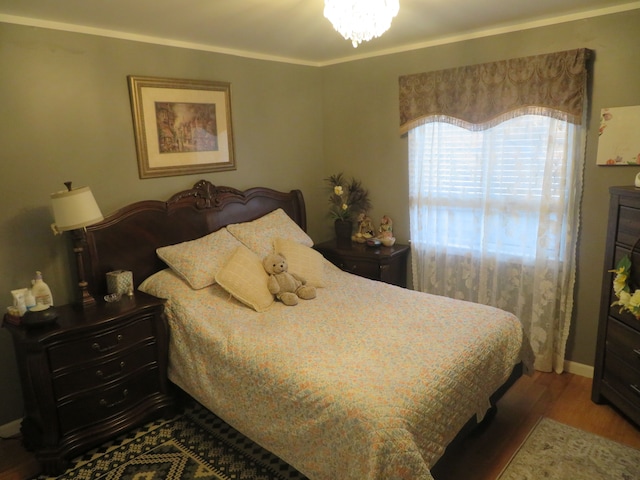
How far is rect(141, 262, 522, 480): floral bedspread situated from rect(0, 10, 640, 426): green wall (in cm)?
77

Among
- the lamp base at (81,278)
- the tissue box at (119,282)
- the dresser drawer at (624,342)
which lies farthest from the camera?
the tissue box at (119,282)

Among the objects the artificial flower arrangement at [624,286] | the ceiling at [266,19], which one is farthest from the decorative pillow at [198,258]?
the artificial flower arrangement at [624,286]

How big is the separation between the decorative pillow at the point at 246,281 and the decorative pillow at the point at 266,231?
0.90 ft

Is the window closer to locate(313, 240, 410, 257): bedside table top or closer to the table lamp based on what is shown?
locate(313, 240, 410, 257): bedside table top

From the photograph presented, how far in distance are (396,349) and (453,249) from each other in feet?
5.39

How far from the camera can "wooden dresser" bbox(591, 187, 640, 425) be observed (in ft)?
7.86

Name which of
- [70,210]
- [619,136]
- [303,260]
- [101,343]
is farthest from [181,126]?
[619,136]

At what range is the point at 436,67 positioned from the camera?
3391 mm

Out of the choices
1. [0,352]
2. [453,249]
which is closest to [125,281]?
[0,352]

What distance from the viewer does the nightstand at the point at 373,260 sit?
11.7 feet

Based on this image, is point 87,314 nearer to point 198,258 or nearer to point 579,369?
point 198,258

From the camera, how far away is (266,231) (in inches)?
133

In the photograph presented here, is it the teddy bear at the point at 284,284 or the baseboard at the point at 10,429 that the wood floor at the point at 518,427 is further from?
the teddy bear at the point at 284,284

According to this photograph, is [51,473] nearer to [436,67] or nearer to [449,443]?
[449,443]
